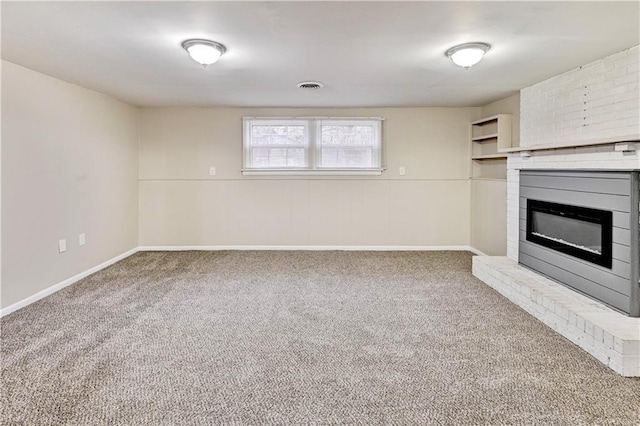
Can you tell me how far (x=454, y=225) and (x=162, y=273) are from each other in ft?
14.1

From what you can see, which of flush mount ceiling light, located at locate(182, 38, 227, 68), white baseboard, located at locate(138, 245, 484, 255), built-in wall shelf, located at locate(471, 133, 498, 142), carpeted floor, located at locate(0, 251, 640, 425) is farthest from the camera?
white baseboard, located at locate(138, 245, 484, 255)

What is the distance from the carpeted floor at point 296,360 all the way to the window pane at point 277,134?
2573 millimetres

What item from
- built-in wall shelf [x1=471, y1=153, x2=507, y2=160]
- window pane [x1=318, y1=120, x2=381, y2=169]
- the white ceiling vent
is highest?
the white ceiling vent

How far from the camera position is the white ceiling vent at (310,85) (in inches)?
161

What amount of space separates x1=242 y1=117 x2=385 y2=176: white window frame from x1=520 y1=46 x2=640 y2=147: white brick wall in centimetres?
204

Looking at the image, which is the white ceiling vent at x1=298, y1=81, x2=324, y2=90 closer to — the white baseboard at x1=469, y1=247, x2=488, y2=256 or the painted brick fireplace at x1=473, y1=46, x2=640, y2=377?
the painted brick fireplace at x1=473, y1=46, x2=640, y2=377

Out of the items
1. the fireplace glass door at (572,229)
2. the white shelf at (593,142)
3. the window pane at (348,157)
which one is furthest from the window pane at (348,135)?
the fireplace glass door at (572,229)

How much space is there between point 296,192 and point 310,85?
6.53ft

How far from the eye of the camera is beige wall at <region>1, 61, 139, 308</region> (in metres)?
3.29

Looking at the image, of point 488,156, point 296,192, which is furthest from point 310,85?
point 488,156

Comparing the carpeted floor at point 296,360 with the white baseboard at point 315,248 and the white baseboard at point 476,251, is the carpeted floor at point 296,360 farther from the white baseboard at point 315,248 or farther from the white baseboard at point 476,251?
the white baseboard at point 315,248

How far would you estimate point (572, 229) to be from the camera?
3.26 metres

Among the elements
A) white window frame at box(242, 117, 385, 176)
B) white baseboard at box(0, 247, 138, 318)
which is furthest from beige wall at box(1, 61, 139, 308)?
white window frame at box(242, 117, 385, 176)

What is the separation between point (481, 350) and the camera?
2502 millimetres
